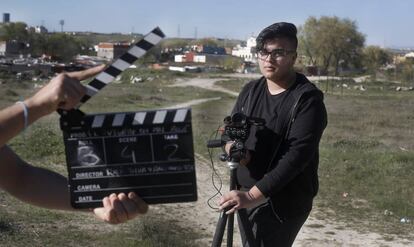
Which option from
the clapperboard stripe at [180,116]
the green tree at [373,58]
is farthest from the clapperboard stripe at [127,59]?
the green tree at [373,58]

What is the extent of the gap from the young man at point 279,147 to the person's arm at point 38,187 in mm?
1082

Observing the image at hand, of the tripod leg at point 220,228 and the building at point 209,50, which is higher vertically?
the tripod leg at point 220,228

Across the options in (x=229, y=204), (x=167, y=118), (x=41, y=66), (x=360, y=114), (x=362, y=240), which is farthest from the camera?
(x=41, y=66)

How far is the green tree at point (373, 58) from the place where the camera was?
114m

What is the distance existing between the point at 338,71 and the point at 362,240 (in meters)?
99.5

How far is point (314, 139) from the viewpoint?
3557mm

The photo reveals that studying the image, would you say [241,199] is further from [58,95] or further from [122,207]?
[58,95]

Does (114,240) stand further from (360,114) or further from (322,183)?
(360,114)

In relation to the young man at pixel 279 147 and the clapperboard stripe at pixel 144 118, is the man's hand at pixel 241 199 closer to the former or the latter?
the young man at pixel 279 147

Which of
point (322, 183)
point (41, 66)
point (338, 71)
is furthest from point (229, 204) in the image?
point (338, 71)

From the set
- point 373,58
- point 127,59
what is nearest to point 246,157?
point 127,59

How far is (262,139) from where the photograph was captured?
3.64m

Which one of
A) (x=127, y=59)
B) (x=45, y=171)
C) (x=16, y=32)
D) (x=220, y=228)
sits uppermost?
(x=16, y=32)

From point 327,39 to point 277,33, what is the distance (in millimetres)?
98323
